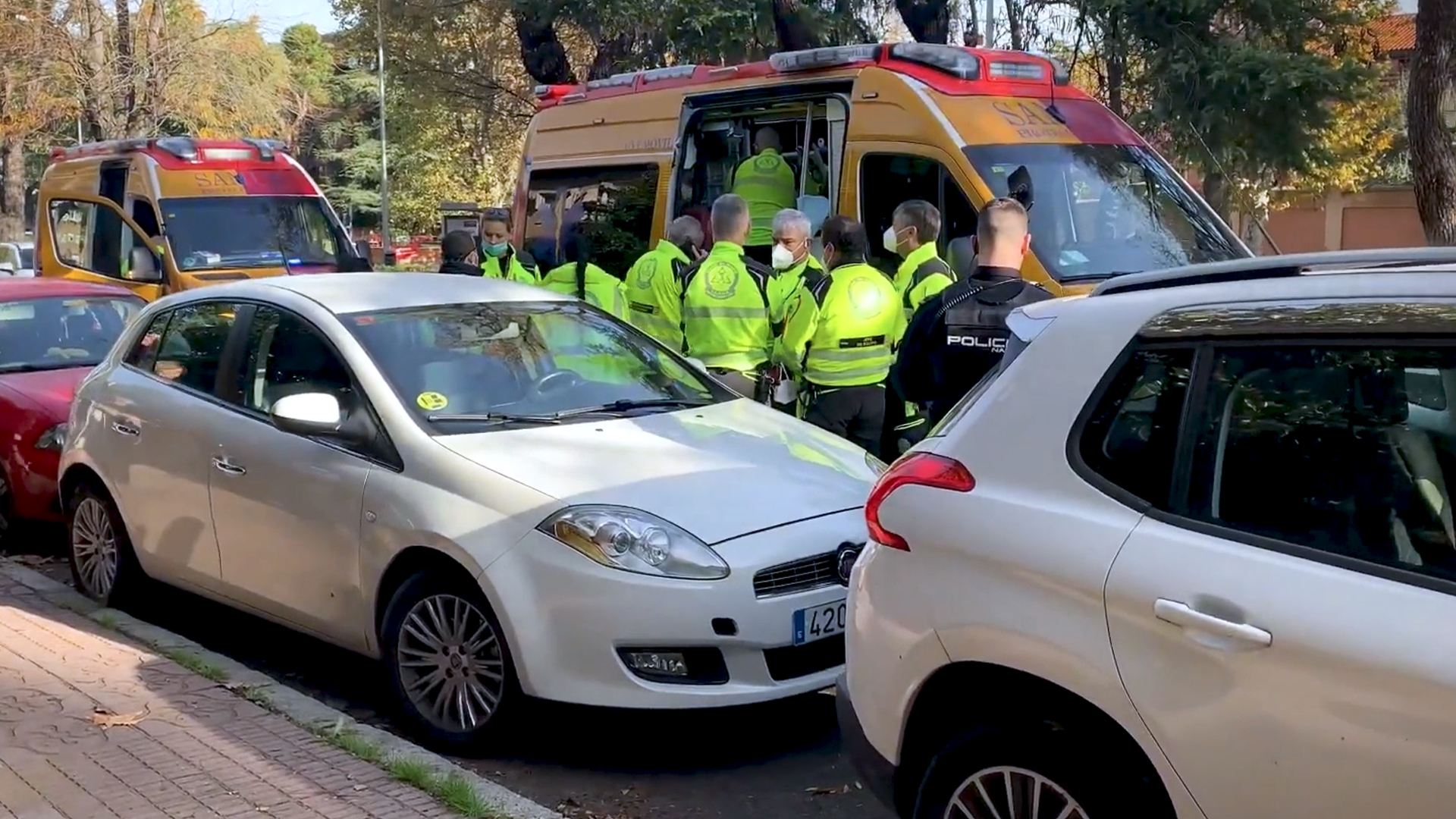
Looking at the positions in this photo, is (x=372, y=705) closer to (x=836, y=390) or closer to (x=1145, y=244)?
(x=836, y=390)

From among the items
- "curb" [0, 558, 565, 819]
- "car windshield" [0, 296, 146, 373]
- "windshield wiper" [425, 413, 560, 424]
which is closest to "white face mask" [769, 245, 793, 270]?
"windshield wiper" [425, 413, 560, 424]

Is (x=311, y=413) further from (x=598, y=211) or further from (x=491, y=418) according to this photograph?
(x=598, y=211)

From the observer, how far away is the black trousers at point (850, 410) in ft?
24.1

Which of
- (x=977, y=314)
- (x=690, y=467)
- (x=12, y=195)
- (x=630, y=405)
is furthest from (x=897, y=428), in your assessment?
(x=12, y=195)

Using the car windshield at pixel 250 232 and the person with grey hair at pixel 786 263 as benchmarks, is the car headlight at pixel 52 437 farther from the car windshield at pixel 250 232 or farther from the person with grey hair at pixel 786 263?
the car windshield at pixel 250 232

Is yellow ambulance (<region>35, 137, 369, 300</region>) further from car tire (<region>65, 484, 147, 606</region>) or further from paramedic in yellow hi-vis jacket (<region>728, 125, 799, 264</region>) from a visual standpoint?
car tire (<region>65, 484, 147, 606</region>)

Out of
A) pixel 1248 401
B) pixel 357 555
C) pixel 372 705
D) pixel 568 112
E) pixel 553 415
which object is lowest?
pixel 372 705

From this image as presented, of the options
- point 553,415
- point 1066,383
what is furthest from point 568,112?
point 1066,383

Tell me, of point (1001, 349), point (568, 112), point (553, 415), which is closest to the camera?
point (553, 415)

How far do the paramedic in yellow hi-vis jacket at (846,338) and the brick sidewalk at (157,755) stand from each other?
320cm

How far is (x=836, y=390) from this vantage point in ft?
24.1

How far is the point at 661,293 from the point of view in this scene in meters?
8.39

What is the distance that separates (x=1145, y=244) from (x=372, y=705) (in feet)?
16.7

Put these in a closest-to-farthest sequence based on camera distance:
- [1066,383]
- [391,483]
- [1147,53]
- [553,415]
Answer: [1066,383], [391,483], [553,415], [1147,53]
